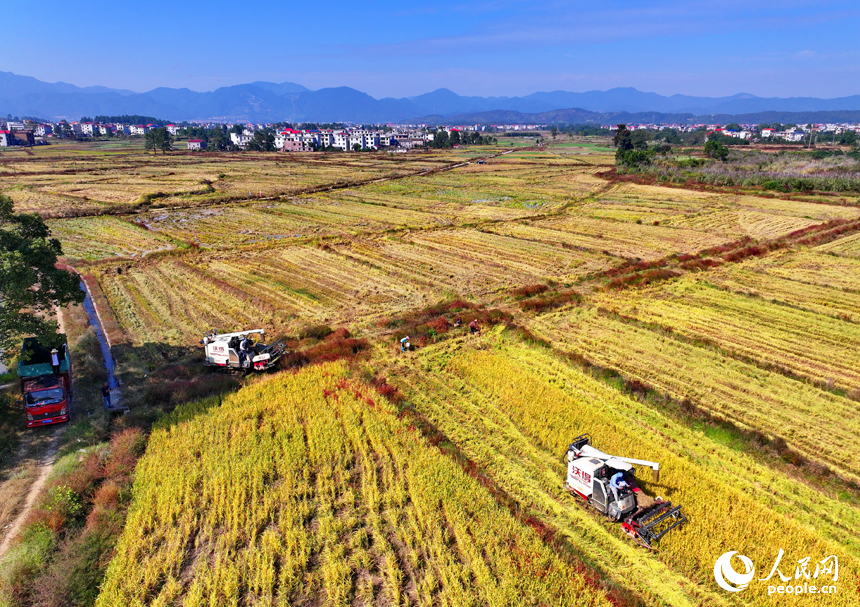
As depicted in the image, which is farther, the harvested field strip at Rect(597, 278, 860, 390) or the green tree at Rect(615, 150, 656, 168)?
the green tree at Rect(615, 150, 656, 168)

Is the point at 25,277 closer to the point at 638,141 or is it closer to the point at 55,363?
the point at 55,363

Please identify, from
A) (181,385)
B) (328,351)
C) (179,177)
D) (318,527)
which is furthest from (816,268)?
(179,177)

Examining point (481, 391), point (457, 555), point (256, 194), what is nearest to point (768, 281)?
point (481, 391)

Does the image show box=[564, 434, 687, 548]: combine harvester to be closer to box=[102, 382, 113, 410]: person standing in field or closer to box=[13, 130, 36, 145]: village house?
box=[102, 382, 113, 410]: person standing in field

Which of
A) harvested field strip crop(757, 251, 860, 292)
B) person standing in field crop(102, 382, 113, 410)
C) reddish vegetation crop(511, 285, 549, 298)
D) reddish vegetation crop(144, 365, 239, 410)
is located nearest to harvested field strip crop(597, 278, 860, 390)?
reddish vegetation crop(511, 285, 549, 298)

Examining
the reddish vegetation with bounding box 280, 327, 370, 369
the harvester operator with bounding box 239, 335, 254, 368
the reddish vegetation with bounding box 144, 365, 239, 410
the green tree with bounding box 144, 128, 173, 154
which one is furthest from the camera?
the green tree with bounding box 144, 128, 173, 154

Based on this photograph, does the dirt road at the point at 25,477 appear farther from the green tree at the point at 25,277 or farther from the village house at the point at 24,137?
the village house at the point at 24,137
